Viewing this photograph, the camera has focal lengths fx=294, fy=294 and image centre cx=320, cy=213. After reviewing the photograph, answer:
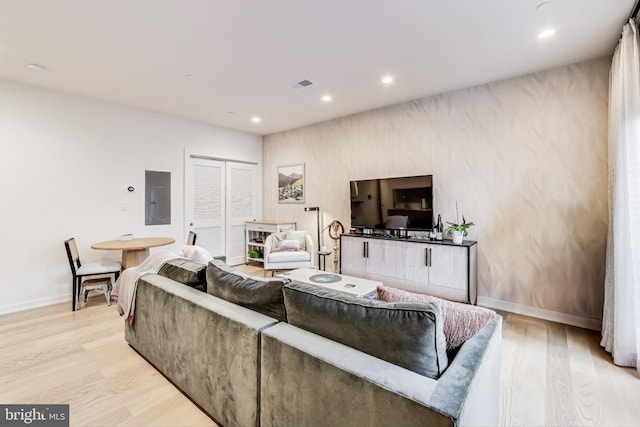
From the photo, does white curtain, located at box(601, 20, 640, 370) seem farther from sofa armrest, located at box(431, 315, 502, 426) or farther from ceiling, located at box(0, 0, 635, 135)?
sofa armrest, located at box(431, 315, 502, 426)

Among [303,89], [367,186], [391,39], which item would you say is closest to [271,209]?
[367,186]

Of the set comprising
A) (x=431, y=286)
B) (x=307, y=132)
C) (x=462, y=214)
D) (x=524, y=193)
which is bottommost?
(x=431, y=286)

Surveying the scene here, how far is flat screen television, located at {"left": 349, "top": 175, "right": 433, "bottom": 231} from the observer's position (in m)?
3.86

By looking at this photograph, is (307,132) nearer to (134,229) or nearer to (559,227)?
(134,229)

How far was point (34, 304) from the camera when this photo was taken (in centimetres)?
357

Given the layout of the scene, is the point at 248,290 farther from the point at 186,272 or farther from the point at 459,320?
the point at 459,320

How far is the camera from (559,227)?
10.3ft

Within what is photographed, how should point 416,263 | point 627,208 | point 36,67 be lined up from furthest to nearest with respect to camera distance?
point 416,263 < point 36,67 < point 627,208

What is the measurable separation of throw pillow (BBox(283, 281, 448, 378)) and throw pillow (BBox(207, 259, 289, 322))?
176 mm

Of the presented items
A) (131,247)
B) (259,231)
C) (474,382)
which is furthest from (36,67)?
(474,382)

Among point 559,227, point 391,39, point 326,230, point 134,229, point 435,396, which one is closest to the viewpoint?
point 435,396

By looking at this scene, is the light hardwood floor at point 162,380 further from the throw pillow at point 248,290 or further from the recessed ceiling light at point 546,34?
the recessed ceiling light at point 546,34

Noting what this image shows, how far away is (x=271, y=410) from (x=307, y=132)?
4734mm

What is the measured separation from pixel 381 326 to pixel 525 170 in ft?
10.3
